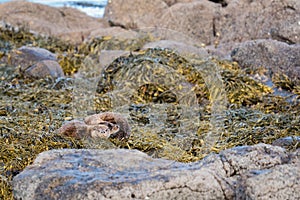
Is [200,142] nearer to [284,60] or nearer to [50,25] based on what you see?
[284,60]

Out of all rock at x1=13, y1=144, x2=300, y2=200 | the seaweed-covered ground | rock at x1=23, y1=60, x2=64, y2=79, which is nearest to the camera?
rock at x1=13, y1=144, x2=300, y2=200

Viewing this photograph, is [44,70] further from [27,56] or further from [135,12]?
[135,12]

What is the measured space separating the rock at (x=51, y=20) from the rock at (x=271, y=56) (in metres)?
3.73

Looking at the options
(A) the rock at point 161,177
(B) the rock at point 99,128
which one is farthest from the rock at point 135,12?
(A) the rock at point 161,177

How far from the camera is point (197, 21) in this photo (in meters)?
9.02

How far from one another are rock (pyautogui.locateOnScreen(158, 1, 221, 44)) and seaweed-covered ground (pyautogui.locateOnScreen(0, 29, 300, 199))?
5.53ft

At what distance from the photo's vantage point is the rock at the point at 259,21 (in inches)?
292

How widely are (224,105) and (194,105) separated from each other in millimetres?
296

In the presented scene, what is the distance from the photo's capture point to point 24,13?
10961 mm

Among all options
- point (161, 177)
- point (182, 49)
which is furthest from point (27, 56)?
point (161, 177)

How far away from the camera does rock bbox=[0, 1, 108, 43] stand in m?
10.1

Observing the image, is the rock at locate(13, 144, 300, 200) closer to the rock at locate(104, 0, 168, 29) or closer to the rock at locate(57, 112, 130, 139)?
the rock at locate(57, 112, 130, 139)

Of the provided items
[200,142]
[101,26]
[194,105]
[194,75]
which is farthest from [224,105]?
[101,26]

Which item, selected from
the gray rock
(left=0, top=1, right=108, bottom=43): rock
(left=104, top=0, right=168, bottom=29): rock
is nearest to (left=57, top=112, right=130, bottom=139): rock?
the gray rock
